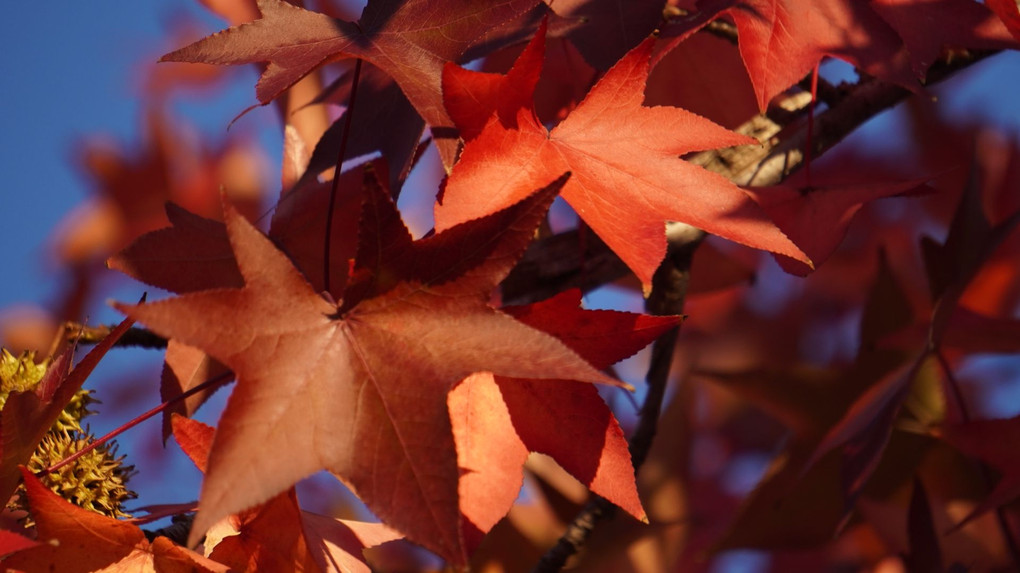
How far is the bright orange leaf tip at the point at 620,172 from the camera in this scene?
19.1 inches

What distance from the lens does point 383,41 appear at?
0.55 meters

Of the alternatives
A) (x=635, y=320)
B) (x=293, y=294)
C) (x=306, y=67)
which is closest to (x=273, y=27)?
(x=306, y=67)

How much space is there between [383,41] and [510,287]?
1.26 feet

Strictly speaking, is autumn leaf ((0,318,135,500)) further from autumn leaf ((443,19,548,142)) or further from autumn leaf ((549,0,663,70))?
autumn leaf ((549,0,663,70))

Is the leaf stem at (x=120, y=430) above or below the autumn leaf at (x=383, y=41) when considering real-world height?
below

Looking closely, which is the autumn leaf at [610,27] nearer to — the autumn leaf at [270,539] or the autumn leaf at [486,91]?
the autumn leaf at [486,91]

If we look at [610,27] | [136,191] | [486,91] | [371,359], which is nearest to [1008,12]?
[610,27]

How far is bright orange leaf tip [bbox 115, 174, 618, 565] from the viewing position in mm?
399

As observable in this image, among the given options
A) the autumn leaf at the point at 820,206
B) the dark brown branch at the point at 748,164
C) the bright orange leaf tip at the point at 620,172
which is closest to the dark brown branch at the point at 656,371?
the dark brown branch at the point at 748,164

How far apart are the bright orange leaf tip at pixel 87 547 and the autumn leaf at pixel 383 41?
276 mm

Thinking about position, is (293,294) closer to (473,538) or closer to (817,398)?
(473,538)

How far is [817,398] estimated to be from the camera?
1.12m

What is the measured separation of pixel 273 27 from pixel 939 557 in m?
0.76

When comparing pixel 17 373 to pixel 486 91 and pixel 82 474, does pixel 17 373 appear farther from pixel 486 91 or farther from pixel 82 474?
pixel 486 91
